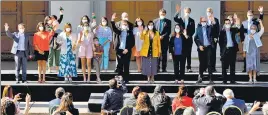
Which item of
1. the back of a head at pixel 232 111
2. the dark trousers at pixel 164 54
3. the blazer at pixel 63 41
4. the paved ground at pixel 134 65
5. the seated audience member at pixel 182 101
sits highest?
the blazer at pixel 63 41

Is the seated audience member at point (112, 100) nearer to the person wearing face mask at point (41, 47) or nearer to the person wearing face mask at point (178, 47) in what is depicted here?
the person wearing face mask at point (178, 47)

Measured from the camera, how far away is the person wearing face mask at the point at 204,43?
703 inches

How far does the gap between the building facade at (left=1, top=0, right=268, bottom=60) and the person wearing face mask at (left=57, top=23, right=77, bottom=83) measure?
3246 mm

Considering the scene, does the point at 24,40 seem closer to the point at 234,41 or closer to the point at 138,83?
the point at 138,83

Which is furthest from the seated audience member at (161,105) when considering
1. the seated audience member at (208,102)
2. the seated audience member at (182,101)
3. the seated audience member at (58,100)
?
the seated audience member at (58,100)

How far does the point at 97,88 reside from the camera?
17688 millimetres

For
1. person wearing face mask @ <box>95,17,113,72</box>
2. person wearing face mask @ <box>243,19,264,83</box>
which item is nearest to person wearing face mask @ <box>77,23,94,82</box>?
person wearing face mask @ <box>95,17,113,72</box>

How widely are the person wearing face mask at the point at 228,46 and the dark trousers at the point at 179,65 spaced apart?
1047 millimetres

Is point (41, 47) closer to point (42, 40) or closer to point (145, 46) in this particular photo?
point (42, 40)

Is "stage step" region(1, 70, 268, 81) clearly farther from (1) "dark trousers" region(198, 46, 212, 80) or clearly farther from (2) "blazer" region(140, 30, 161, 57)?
(2) "blazer" region(140, 30, 161, 57)

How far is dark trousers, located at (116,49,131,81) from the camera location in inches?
704

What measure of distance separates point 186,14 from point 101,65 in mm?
2708

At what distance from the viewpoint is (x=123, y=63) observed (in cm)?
1792

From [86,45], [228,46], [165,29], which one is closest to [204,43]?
[228,46]
